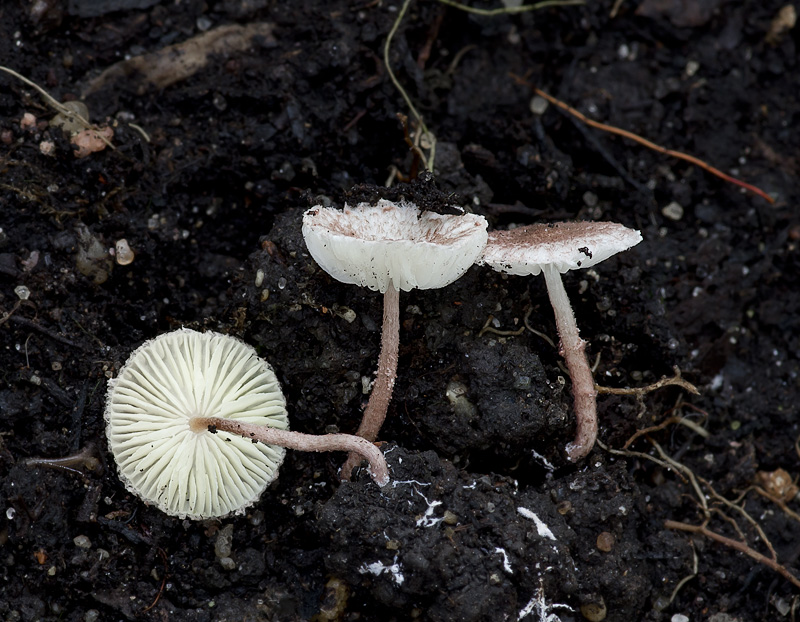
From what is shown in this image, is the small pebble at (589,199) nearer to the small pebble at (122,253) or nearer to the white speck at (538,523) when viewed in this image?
the white speck at (538,523)

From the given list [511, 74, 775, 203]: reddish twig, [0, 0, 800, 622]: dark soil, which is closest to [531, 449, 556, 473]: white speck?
[0, 0, 800, 622]: dark soil

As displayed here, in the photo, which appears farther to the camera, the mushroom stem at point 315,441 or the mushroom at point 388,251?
the mushroom stem at point 315,441

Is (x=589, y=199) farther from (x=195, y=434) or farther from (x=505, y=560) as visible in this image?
(x=195, y=434)

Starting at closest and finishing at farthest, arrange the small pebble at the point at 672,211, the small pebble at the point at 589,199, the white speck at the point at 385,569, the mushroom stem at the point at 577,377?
the white speck at the point at 385,569 → the mushroom stem at the point at 577,377 → the small pebble at the point at 589,199 → the small pebble at the point at 672,211

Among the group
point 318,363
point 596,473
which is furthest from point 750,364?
point 318,363

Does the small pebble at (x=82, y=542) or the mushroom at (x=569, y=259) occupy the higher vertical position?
the mushroom at (x=569, y=259)

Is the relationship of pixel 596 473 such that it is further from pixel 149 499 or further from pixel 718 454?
pixel 149 499

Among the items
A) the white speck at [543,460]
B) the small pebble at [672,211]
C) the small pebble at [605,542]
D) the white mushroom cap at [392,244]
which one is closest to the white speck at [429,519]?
the white speck at [543,460]
